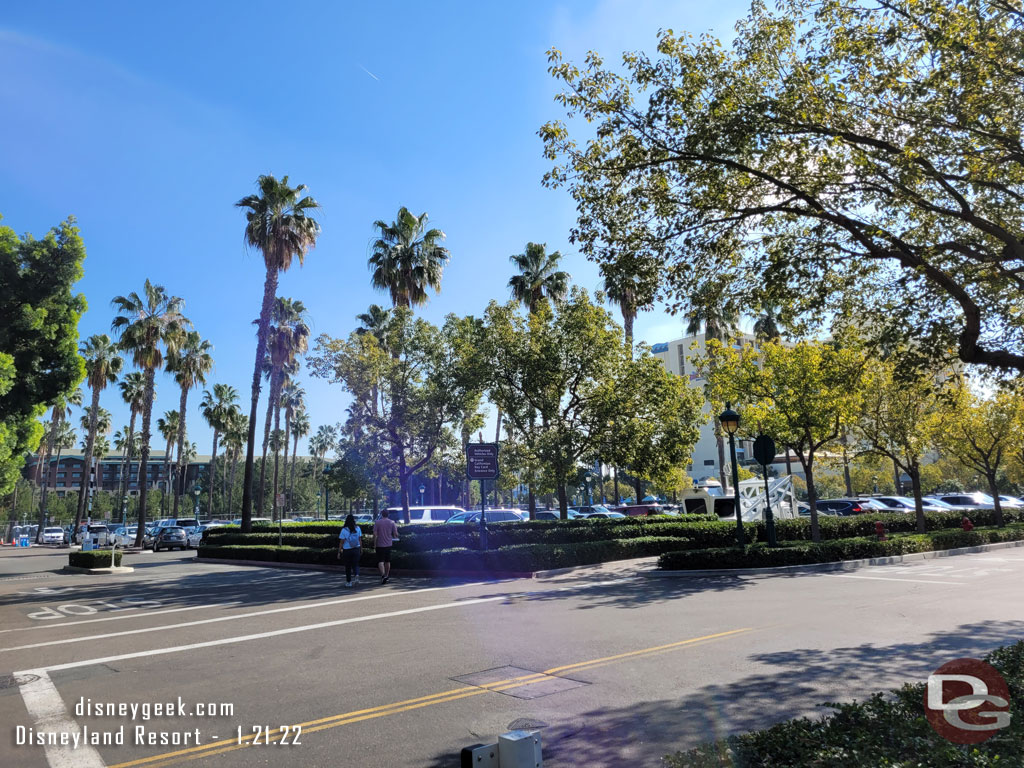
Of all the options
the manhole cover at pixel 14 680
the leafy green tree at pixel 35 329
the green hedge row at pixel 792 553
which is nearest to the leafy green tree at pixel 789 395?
the green hedge row at pixel 792 553

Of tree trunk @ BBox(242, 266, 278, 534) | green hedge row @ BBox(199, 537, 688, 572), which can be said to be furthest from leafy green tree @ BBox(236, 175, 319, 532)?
green hedge row @ BBox(199, 537, 688, 572)

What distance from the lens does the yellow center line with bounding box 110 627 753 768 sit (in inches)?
196

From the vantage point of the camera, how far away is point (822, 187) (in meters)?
8.96

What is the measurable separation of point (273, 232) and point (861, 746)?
1178 inches

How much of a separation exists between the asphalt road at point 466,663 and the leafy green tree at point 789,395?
670 centimetres

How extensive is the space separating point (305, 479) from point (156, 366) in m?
71.2

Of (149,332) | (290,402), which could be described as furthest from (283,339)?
(290,402)

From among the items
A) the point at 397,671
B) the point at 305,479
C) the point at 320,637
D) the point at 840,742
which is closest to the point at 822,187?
the point at 840,742

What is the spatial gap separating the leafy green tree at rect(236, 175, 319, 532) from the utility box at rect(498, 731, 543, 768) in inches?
1138

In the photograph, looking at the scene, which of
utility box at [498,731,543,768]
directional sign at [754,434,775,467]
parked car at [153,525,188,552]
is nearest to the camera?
utility box at [498,731,543,768]

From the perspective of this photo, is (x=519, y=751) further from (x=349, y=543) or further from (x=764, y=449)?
(x=764, y=449)

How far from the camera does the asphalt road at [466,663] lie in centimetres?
518

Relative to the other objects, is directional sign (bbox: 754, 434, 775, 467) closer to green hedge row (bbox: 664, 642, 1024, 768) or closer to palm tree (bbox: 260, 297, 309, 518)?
green hedge row (bbox: 664, 642, 1024, 768)

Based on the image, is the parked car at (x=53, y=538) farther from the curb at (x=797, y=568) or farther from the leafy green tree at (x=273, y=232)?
the curb at (x=797, y=568)
